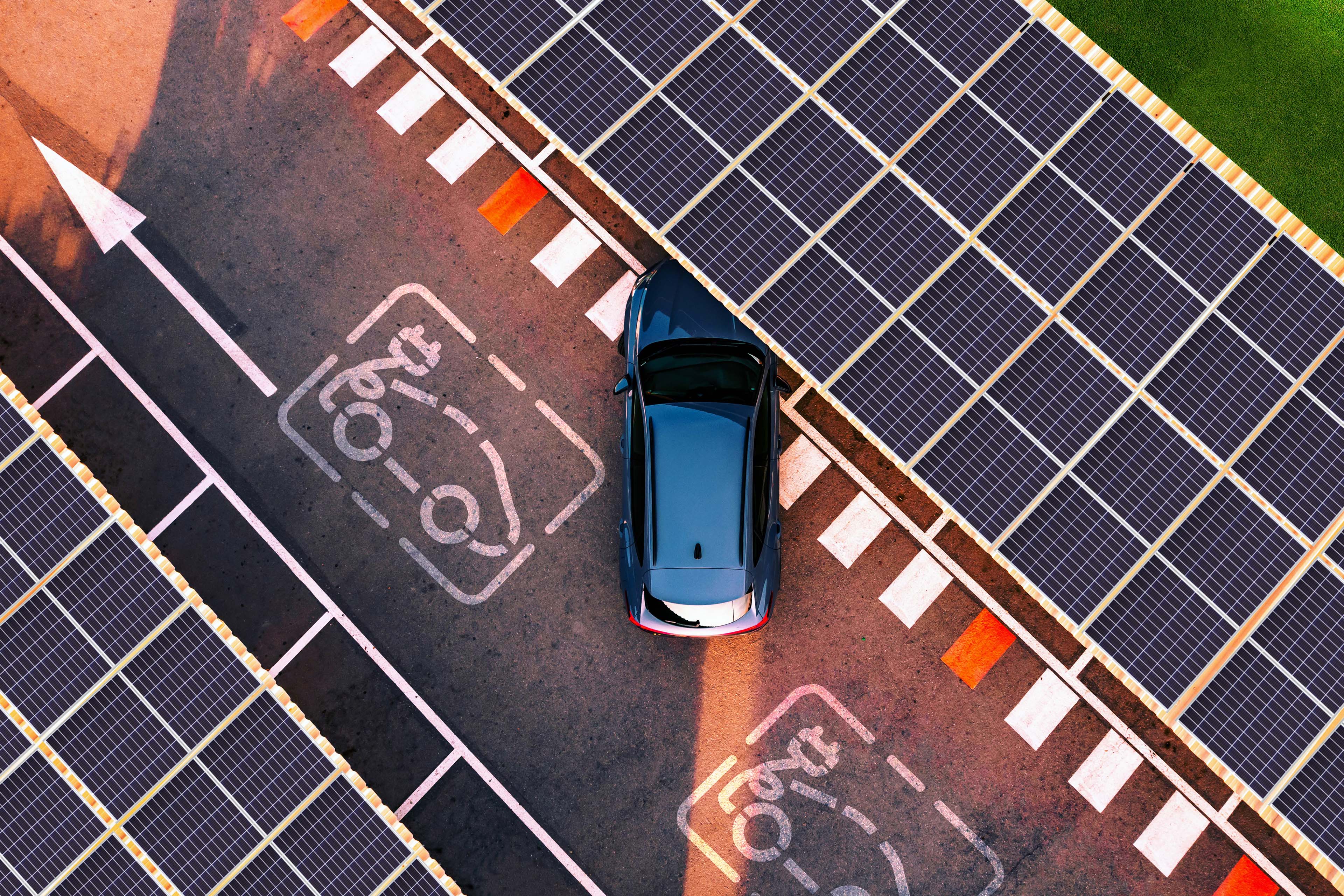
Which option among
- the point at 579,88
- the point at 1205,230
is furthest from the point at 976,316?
the point at 579,88

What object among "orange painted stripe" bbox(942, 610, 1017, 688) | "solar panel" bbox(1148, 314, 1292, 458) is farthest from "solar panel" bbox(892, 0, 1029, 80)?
"orange painted stripe" bbox(942, 610, 1017, 688)

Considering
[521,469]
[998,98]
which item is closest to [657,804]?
[521,469]

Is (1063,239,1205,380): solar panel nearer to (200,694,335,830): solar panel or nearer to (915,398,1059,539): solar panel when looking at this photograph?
(915,398,1059,539): solar panel

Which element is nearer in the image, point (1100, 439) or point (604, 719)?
point (1100, 439)

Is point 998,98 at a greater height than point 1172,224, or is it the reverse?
point 998,98

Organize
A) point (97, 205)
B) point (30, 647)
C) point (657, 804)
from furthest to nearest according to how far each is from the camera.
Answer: point (97, 205), point (657, 804), point (30, 647)

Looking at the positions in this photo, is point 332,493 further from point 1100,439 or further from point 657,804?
point 1100,439

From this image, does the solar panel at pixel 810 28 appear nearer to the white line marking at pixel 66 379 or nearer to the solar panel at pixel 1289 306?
the solar panel at pixel 1289 306
